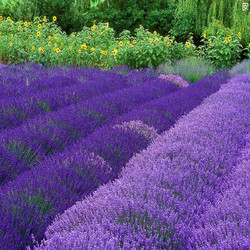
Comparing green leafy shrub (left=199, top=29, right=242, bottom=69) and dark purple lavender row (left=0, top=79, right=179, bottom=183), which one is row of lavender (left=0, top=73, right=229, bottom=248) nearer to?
dark purple lavender row (left=0, top=79, right=179, bottom=183)

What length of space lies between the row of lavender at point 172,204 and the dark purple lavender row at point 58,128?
0.99m

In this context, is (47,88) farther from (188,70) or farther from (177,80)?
(188,70)

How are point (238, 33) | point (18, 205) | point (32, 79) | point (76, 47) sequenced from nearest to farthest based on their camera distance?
point (18, 205) → point (32, 79) → point (76, 47) → point (238, 33)

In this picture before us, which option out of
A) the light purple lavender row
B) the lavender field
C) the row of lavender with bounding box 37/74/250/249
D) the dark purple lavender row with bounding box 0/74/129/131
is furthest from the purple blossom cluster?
the light purple lavender row

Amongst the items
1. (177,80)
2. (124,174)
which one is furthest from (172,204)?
(177,80)

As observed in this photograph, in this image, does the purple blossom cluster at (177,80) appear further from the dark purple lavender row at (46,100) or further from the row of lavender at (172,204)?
the row of lavender at (172,204)

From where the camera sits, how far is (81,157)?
2969mm

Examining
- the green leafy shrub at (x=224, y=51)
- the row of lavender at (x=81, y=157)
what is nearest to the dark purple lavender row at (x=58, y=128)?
the row of lavender at (x=81, y=157)

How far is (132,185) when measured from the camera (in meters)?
2.38

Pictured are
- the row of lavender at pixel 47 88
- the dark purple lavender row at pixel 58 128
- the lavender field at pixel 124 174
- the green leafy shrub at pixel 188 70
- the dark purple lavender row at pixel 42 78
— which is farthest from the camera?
the green leafy shrub at pixel 188 70

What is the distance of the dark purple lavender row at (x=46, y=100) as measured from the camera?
4.25 m

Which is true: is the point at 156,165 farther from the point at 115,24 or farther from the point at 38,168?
the point at 115,24

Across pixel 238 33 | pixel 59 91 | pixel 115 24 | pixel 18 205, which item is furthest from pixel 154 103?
pixel 115 24

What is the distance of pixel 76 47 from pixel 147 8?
28.8 ft
